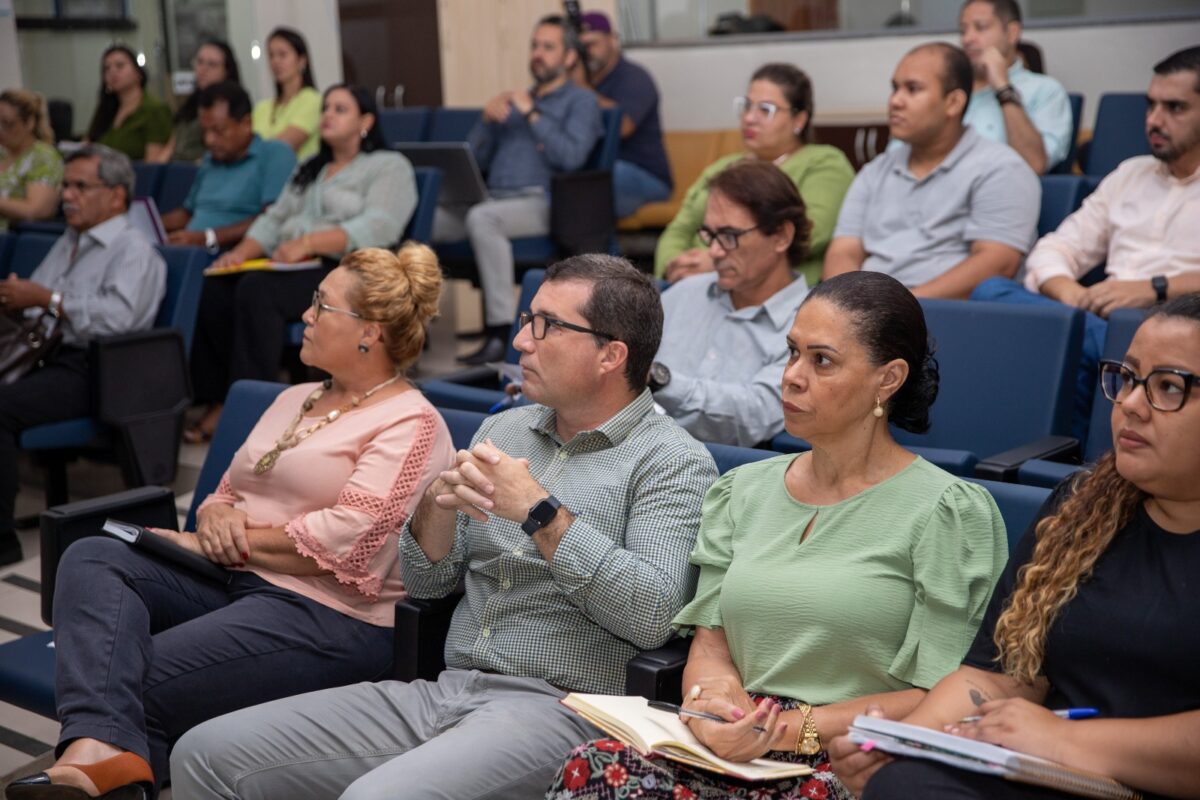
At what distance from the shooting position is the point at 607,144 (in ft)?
19.1

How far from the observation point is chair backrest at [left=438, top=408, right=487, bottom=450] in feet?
8.40

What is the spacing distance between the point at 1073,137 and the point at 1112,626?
150 inches

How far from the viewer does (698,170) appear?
6504mm

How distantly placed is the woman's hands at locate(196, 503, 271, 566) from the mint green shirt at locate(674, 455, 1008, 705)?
98 centimetres

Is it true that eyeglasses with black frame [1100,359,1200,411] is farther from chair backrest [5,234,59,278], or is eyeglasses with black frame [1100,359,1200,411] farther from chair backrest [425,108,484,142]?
chair backrest [425,108,484,142]

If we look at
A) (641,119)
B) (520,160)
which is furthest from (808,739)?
(641,119)

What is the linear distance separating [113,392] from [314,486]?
78.3 inches

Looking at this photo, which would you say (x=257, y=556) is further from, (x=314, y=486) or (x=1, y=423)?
(x=1, y=423)

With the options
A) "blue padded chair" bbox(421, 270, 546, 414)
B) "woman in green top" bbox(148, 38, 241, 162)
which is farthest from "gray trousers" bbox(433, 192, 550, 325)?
"blue padded chair" bbox(421, 270, 546, 414)

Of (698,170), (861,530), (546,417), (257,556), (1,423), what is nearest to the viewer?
(861,530)

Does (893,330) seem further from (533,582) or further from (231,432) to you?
(231,432)

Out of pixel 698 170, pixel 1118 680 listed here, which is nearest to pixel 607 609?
pixel 1118 680

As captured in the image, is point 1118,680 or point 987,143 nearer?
point 1118,680

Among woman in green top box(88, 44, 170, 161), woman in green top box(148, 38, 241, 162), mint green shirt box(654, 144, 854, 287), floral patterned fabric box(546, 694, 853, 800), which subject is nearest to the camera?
floral patterned fabric box(546, 694, 853, 800)
